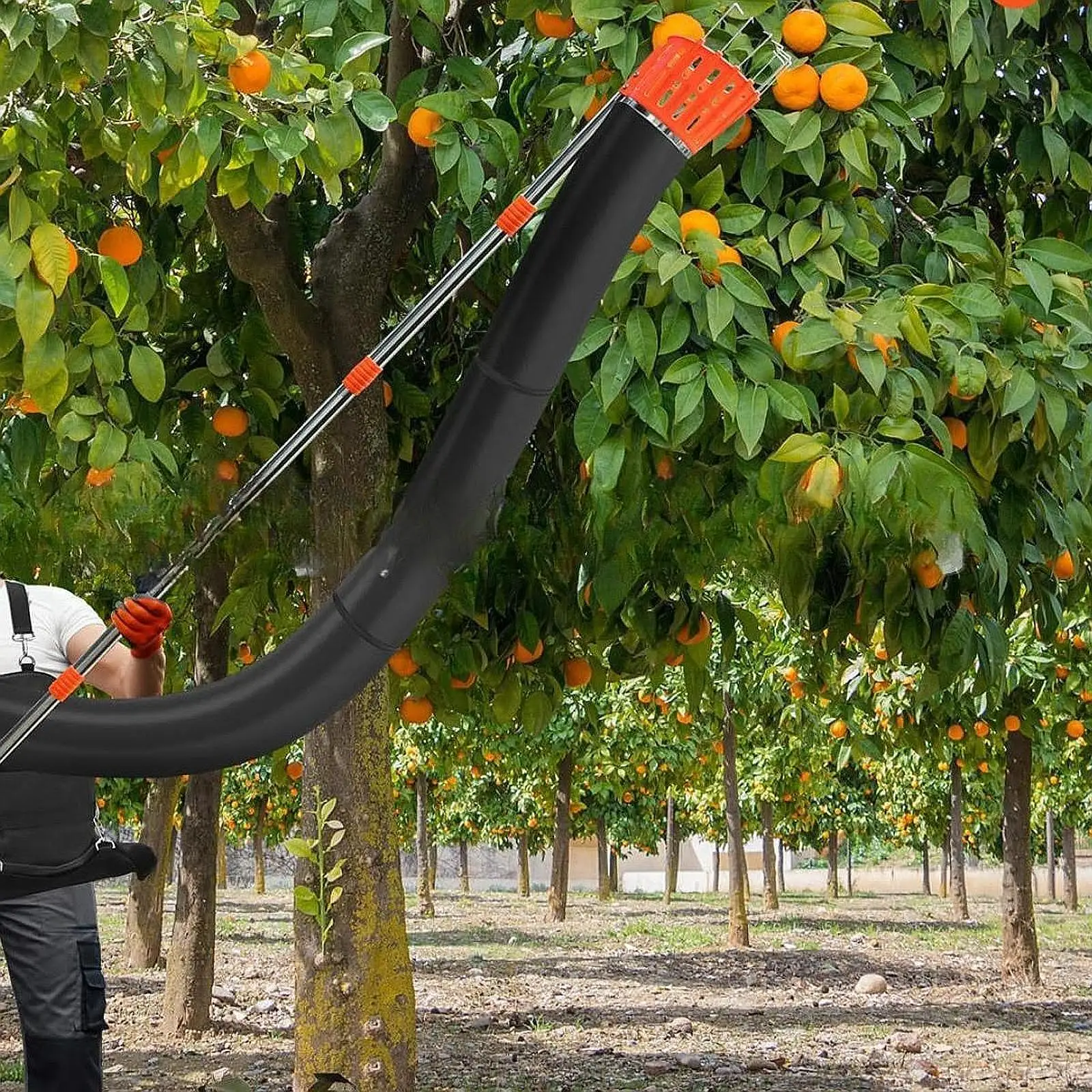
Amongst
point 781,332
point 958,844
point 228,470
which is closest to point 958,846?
point 958,844

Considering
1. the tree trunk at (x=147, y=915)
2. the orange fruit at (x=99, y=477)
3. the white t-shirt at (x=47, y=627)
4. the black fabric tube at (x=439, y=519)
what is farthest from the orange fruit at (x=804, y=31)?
the tree trunk at (x=147, y=915)

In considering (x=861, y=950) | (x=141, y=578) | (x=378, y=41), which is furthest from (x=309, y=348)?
(x=861, y=950)

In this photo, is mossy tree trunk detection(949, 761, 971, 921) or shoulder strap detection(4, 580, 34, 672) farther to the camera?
mossy tree trunk detection(949, 761, 971, 921)

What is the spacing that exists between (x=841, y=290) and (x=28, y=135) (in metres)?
1.62

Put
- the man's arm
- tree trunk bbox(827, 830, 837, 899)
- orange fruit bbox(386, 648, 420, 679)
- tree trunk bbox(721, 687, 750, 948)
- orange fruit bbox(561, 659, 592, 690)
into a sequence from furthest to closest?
1. tree trunk bbox(827, 830, 837, 899)
2. tree trunk bbox(721, 687, 750, 948)
3. orange fruit bbox(561, 659, 592, 690)
4. orange fruit bbox(386, 648, 420, 679)
5. the man's arm

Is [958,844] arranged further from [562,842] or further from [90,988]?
[90,988]

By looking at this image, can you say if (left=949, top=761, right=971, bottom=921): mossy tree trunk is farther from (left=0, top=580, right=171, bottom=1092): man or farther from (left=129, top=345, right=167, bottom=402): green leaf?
(left=129, top=345, right=167, bottom=402): green leaf

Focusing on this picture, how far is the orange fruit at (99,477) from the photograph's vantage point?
273cm

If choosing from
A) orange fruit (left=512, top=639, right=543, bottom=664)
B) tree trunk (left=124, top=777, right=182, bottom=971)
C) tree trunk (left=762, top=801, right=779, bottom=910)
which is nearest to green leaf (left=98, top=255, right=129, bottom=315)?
orange fruit (left=512, top=639, right=543, bottom=664)

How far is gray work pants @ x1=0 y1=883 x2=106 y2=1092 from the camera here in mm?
2648

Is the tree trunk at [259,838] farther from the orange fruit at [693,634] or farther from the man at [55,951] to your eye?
the man at [55,951]

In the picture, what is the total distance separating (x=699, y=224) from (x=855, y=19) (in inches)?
18.2

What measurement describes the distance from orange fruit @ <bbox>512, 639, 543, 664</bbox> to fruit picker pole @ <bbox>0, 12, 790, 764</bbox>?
7.85ft

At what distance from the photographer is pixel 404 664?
3.99m
